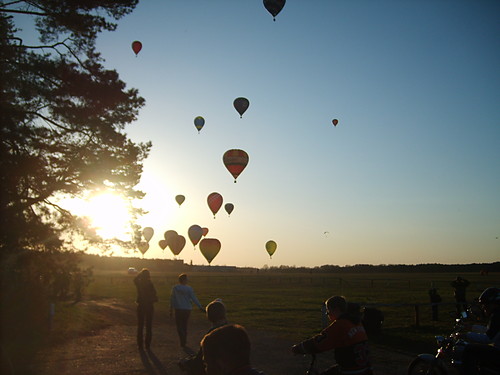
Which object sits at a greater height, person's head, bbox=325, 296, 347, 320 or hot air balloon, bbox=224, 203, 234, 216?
hot air balloon, bbox=224, 203, 234, 216

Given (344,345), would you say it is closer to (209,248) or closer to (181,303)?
(181,303)

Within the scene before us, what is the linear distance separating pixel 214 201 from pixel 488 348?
36.6 m

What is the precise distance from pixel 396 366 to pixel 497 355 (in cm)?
475

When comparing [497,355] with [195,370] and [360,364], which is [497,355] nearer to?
[360,364]

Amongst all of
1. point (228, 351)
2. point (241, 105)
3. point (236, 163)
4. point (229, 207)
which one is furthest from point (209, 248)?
point (228, 351)

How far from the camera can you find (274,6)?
31094 millimetres

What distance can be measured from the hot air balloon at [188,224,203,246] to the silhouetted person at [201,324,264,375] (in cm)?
4761

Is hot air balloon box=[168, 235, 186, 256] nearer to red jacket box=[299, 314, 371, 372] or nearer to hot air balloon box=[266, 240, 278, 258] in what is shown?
hot air balloon box=[266, 240, 278, 258]

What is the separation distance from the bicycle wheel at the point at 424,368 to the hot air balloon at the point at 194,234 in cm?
4336

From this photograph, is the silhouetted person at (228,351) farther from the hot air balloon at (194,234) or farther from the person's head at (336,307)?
the hot air balloon at (194,234)

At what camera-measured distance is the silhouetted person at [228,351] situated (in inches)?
122

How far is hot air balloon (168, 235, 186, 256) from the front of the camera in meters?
52.2

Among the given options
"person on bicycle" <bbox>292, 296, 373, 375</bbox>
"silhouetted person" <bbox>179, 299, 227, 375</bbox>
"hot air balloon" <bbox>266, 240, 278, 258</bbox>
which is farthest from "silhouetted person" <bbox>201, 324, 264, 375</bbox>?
"hot air balloon" <bbox>266, 240, 278, 258</bbox>

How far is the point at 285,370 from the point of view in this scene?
10336 mm
